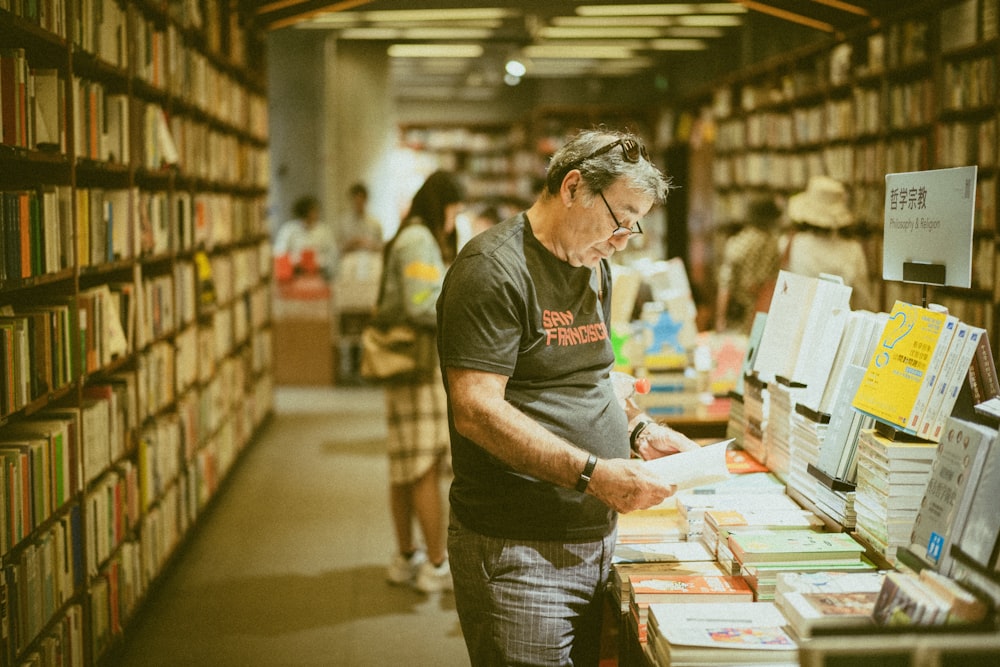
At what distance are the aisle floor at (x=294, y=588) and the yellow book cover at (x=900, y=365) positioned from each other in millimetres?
1981

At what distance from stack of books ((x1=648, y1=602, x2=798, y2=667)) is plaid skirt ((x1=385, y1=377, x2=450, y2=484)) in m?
2.24

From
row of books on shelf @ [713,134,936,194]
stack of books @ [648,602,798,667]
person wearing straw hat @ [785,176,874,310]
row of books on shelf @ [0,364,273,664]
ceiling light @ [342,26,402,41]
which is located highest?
ceiling light @ [342,26,402,41]

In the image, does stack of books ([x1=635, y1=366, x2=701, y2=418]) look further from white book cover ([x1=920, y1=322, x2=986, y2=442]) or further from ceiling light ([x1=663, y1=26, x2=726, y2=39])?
ceiling light ([x1=663, y1=26, x2=726, y2=39])

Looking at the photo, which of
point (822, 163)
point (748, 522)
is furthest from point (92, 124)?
point (822, 163)

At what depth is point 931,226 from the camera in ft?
6.15

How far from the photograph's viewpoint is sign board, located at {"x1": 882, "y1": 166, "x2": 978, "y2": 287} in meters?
1.77

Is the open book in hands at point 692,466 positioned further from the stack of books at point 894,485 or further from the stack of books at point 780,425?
the stack of books at point 780,425

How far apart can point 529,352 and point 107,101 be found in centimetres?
222

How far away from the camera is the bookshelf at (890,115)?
4703 mm

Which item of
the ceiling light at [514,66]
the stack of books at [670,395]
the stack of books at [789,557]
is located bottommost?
the stack of books at [789,557]

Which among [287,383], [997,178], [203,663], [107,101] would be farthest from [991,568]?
[287,383]

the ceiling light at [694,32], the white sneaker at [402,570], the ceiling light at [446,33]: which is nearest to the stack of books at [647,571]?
the white sneaker at [402,570]

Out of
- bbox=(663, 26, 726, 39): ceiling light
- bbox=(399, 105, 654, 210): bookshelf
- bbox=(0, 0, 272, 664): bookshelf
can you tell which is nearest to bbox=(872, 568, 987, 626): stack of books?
bbox=(0, 0, 272, 664): bookshelf

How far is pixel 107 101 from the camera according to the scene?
326cm
